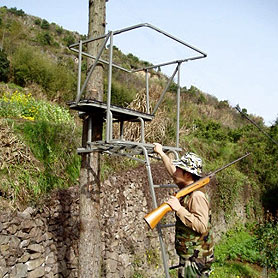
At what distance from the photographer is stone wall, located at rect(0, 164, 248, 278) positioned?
3.78 metres

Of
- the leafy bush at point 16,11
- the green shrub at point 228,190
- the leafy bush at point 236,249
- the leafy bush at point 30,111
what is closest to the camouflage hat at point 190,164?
the leafy bush at point 30,111

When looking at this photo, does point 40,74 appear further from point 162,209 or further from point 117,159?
point 162,209

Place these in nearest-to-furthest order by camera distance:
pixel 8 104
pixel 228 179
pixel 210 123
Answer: pixel 8 104 < pixel 228 179 < pixel 210 123

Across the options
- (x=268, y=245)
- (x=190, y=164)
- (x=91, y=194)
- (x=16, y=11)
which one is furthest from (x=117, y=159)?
(x=16, y=11)

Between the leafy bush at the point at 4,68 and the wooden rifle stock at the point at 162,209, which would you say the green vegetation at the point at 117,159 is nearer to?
the leafy bush at the point at 4,68

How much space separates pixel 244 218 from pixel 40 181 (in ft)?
30.1

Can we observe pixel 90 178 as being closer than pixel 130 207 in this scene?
Yes

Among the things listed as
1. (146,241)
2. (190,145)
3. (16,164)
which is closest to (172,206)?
(16,164)

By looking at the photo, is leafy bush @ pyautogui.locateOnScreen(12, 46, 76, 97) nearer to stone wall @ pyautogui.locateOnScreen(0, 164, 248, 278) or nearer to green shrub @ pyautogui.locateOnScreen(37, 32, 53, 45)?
stone wall @ pyautogui.locateOnScreen(0, 164, 248, 278)

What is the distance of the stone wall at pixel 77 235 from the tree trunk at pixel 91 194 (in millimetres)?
761

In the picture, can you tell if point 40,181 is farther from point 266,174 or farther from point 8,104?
point 266,174

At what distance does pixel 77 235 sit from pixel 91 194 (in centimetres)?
136

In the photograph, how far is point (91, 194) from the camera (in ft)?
11.8

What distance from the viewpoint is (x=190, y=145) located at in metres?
10.4
